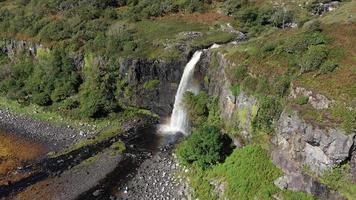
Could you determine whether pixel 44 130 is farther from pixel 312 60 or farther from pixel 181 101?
pixel 312 60

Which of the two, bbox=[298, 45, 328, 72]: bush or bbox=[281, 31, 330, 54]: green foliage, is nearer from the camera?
bbox=[298, 45, 328, 72]: bush

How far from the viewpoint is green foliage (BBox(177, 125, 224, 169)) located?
138ft

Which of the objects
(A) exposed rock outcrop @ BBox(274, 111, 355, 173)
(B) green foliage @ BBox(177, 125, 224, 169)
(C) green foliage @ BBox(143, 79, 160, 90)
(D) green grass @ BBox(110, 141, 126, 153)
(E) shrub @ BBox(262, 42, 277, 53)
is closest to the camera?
(A) exposed rock outcrop @ BBox(274, 111, 355, 173)

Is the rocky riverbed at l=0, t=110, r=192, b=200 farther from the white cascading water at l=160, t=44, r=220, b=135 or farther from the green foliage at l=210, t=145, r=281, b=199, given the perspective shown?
the green foliage at l=210, t=145, r=281, b=199

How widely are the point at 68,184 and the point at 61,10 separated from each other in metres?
46.3

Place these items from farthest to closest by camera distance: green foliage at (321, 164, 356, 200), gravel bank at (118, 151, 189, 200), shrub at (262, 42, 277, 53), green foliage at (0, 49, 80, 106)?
green foliage at (0, 49, 80, 106) → shrub at (262, 42, 277, 53) → gravel bank at (118, 151, 189, 200) → green foliage at (321, 164, 356, 200)

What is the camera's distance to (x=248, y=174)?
38.8 meters

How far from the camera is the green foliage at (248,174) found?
37.5 metres

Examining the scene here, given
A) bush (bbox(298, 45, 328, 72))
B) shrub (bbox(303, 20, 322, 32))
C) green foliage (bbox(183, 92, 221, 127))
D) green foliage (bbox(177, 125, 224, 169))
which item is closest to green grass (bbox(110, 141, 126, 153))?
green foliage (bbox(177, 125, 224, 169))

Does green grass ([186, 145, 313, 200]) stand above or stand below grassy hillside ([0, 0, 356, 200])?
below

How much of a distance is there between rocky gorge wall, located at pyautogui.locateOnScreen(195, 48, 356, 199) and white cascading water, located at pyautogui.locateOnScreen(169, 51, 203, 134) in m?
8.92

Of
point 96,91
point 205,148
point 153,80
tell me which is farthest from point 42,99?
point 205,148

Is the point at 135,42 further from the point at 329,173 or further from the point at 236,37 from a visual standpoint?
the point at 329,173

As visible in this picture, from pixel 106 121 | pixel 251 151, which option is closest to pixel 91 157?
pixel 106 121
